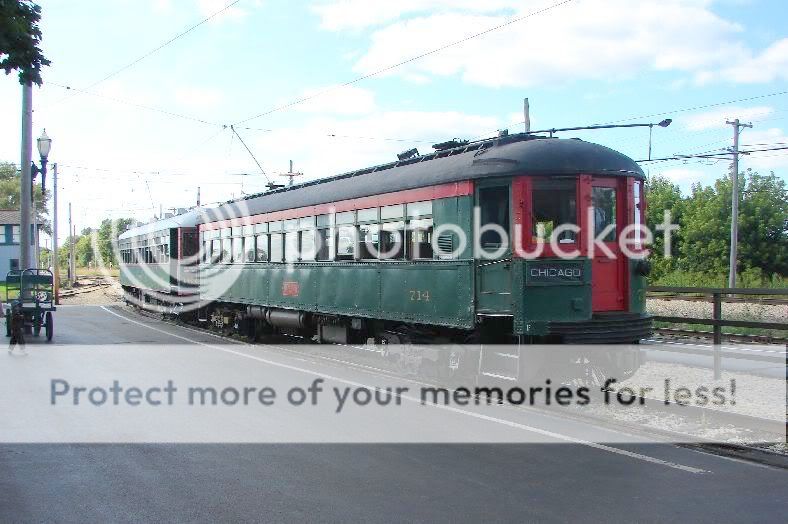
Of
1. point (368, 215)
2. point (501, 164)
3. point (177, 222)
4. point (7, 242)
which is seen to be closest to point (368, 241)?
point (368, 215)

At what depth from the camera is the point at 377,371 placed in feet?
45.3

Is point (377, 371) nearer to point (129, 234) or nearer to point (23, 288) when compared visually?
point (23, 288)

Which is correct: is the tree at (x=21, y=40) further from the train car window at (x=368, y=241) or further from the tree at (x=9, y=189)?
the tree at (x=9, y=189)

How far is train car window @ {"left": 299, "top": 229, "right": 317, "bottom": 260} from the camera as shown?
1573 centimetres

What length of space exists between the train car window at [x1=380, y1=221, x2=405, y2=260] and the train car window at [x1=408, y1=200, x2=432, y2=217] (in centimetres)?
33

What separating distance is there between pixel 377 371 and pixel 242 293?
6.85m

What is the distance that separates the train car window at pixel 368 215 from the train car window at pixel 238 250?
22.0 ft

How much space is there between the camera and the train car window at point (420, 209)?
11938 mm

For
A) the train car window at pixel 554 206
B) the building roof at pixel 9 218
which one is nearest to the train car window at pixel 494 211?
the train car window at pixel 554 206

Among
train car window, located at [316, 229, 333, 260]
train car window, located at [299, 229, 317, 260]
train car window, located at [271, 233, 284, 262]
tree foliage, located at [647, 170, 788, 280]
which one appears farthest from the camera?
tree foliage, located at [647, 170, 788, 280]

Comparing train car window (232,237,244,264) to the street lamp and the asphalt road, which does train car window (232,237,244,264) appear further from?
the asphalt road

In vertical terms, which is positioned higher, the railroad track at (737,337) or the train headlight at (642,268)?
the train headlight at (642,268)

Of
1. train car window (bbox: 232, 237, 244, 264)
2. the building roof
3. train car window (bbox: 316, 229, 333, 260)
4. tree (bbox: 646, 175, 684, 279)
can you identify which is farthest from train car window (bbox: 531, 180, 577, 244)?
the building roof

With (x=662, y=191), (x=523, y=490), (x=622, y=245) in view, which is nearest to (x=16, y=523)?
(x=523, y=490)
